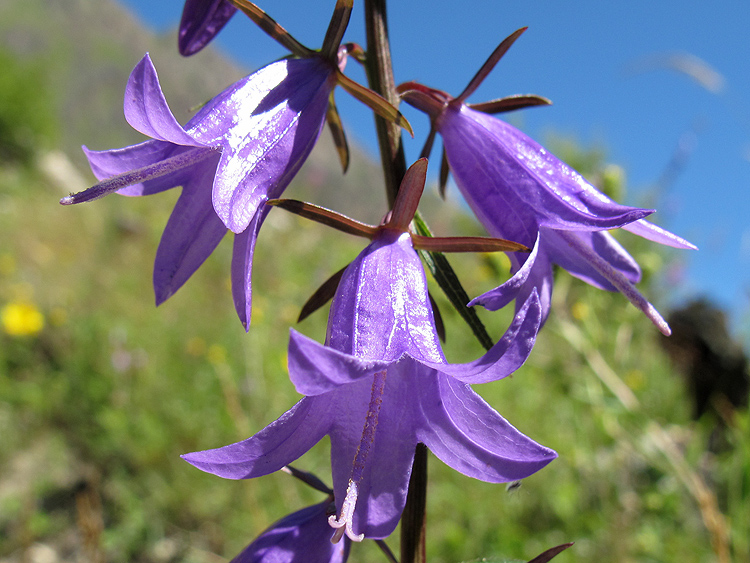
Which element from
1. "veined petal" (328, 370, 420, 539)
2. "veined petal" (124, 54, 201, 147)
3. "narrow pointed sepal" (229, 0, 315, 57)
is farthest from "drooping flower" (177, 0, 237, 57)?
"veined petal" (328, 370, 420, 539)

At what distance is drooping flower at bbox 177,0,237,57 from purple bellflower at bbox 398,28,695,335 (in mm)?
336

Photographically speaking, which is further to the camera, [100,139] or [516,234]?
[100,139]

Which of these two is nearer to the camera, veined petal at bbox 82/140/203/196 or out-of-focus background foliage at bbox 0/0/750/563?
veined petal at bbox 82/140/203/196

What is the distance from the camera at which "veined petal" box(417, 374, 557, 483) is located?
59 cm

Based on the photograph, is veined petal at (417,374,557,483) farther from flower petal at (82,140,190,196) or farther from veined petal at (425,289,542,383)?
flower petal at (82,140,190,196)

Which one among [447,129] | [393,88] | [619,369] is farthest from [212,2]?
[619,369]

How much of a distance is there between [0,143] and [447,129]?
23879mm

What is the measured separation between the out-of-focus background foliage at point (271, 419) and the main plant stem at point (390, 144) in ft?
1.11

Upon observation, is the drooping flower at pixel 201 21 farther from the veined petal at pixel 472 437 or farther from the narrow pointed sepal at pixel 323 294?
the veined petal at pixel 472 437

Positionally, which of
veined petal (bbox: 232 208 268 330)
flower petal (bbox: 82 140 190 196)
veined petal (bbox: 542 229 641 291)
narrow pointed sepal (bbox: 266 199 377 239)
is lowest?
veined petal (bbox: 232 208 268 330)

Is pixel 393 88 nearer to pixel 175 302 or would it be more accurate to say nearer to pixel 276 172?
pixel 276 172

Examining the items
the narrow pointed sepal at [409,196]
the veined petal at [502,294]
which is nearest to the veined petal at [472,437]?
Answer: the veined petal at [502,294]

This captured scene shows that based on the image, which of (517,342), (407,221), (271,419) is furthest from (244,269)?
(271,419)

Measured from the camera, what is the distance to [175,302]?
16.8ft
